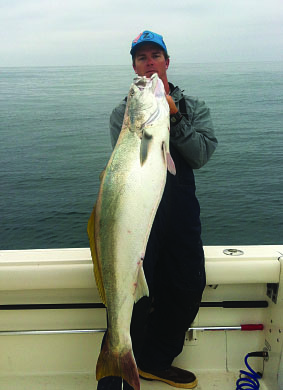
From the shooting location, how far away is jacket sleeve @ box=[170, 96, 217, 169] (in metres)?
2.68

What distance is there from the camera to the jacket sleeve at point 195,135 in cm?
268

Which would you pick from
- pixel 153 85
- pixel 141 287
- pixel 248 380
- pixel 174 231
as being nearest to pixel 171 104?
pixel 153 85

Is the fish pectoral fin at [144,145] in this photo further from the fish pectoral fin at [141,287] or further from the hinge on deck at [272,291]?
the hinge on deck at [272,291]

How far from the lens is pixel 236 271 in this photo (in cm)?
327

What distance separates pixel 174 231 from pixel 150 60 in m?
1.29

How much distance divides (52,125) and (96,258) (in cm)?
2564

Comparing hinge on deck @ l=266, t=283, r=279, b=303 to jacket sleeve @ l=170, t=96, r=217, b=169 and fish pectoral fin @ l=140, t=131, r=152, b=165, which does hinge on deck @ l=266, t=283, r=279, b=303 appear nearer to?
jacket sleeve @ l=170, t=96, r=217, b=169

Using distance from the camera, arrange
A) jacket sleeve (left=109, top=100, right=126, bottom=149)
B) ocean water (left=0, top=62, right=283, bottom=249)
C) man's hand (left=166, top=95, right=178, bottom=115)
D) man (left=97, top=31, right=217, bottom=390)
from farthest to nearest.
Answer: ocean water (left=0, top=62, right=283, bottom=249) < jacket sleeve (left=109, top=100, right=126, bottom=149) < man (left=97, top=31, right=217, bottom=390) < man's hand (left=166, top=95, right=178, bottom=115)

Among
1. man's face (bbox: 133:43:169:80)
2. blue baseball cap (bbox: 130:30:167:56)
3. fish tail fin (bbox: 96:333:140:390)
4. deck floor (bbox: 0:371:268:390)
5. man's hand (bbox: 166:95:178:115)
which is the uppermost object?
blue baseball cap (bbox: 130:30:167:56)

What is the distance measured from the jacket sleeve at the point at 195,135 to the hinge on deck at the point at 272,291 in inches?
49.4

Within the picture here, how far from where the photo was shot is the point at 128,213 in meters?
2.12

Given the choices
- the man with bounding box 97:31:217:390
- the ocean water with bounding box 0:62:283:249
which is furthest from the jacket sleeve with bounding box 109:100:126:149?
the ocean water with bounding box 0:62:283:249

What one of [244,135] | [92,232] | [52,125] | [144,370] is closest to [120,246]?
[92,232]

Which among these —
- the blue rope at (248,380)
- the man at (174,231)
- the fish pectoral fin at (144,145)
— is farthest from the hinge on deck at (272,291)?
the fish pectoral fin at (144,145)
